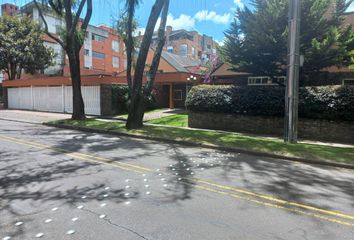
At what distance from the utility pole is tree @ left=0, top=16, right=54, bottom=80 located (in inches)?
1110

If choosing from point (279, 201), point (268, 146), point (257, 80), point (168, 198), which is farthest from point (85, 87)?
point (279, 201)

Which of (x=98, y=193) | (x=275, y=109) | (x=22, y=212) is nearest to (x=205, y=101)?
(x=275, y=109)

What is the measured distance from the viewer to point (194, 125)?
60.4 feet

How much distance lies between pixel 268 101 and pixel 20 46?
27441 mm

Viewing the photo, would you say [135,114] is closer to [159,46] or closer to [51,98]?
[159,46]

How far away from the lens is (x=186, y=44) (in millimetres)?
64125

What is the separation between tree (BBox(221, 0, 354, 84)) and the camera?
1586cm

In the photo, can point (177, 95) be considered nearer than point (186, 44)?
Yes

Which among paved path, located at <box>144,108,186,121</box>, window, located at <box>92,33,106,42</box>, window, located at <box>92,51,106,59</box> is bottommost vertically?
paved path, located at <box>144,108,186,121</box>

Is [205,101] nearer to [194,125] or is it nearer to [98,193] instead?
[194,125]

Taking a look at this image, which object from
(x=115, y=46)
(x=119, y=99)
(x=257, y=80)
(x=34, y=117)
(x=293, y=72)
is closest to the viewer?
(x=293, y=72)

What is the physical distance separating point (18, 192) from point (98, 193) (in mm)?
1441

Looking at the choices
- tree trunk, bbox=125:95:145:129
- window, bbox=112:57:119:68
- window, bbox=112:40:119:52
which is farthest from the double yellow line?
window, bbox=112:40:119:52

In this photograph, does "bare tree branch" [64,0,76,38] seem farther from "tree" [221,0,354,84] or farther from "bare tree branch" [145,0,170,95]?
"tree" [221,0,354,84]
